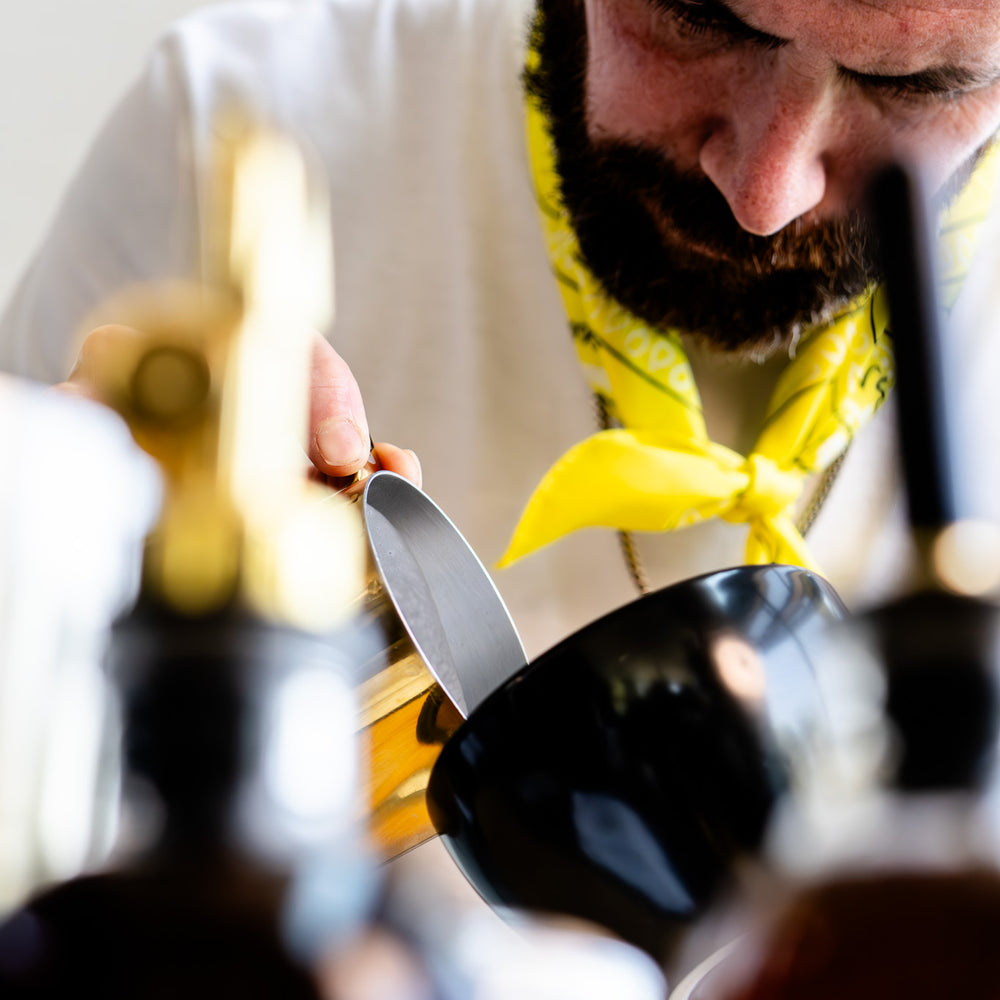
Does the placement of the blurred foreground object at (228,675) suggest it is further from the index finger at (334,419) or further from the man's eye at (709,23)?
the man's eye at (709,23)

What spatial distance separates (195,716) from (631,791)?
0.32ft

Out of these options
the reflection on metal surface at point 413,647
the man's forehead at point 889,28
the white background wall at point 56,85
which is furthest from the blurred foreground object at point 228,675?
the white background wall at point 56,85

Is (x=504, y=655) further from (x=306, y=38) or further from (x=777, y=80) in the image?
(x=306, y=38)

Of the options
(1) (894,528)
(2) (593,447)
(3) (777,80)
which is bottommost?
(1) (894,528)

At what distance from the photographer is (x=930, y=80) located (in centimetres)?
41

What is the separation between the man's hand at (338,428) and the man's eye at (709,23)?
180mm

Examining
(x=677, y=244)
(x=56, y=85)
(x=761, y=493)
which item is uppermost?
(x=56, y=85)

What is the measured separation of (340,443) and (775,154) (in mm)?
208

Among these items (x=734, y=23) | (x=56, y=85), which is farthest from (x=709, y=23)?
(x=56, y=85)

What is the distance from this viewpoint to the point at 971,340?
64 cm

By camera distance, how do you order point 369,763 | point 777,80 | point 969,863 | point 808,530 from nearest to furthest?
point 969,863 < point 369,763 < point 777,80 < point 808,530

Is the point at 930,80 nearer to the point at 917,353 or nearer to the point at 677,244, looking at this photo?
the point at 677,244

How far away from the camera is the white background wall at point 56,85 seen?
3.34 ft

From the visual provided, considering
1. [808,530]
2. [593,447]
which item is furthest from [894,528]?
[593,447]
